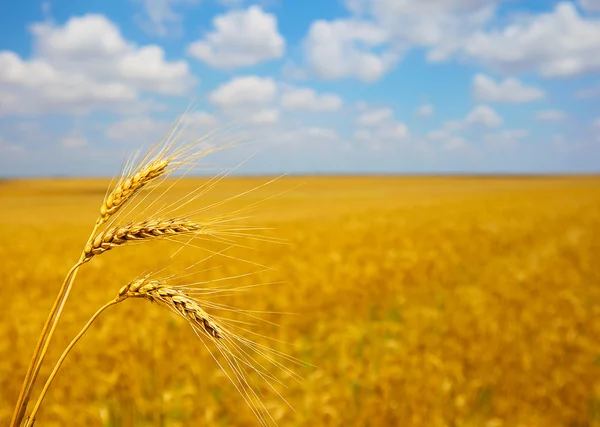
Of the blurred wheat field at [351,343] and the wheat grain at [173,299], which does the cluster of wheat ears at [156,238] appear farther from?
the blurred wheat field at [351,343]

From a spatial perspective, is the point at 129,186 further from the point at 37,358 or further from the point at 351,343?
the point at 351,343

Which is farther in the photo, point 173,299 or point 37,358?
point 173,299

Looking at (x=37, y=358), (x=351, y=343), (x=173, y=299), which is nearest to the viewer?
(x=37, y=358)

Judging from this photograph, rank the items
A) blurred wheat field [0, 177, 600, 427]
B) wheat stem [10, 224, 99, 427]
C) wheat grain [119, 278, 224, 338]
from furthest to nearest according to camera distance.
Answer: blurred wheat field [0, 177, 600, 427]
wheat grain [119, 278, 224, 338]
wheat stem [10, 224, 99, 427]

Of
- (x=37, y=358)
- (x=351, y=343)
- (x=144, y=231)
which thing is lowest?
(x=351, y=343)

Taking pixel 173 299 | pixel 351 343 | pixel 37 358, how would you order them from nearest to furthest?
pixel 37 358 < pixel 173 299 < pixel 351 343

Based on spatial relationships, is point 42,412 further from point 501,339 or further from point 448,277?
point 448,277

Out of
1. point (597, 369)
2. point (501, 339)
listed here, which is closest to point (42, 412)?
point (501, 339)

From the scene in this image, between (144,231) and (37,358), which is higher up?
(144,231)

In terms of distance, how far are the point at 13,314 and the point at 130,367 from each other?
2432mm

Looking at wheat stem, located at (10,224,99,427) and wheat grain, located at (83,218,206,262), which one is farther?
wheat grain, located at (83,218,206,262)

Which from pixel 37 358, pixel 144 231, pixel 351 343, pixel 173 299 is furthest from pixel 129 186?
pixel 351 343

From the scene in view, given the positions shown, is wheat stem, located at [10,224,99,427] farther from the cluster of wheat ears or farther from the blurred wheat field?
the blurred wheat field

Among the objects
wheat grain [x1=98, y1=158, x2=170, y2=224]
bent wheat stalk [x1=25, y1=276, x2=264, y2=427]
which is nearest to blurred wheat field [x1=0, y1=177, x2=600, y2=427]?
wheat grain [x1=98, y1=158, x2=170, y2=224]
